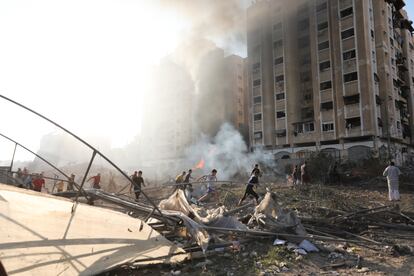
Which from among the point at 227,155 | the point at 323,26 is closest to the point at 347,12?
the point at 323,26

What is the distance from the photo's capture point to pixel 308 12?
37.8m

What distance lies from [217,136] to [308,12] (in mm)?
22778

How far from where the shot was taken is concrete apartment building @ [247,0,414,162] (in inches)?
1235

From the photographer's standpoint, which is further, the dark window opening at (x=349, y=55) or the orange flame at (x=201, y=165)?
the orange flame at (x=201, y=165)

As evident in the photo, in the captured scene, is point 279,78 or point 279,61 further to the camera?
point 279,61

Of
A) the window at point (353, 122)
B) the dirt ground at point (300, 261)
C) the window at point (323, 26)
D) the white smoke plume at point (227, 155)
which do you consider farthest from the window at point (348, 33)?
the dirt ground at point (300, 261)

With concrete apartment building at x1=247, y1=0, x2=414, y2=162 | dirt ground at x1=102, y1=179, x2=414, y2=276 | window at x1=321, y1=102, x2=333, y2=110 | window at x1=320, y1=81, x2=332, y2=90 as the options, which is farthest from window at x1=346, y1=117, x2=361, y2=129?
dirt ground at x1=102, y1=179, x2=414, y2=276

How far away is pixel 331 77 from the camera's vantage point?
111ft

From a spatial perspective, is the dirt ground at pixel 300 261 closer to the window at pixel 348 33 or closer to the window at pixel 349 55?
the window at pixel 349 55

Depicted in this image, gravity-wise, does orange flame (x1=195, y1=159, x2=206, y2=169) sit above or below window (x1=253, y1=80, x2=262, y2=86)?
below

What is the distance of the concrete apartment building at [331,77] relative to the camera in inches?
1235

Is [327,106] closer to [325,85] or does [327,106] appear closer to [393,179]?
[325,85]

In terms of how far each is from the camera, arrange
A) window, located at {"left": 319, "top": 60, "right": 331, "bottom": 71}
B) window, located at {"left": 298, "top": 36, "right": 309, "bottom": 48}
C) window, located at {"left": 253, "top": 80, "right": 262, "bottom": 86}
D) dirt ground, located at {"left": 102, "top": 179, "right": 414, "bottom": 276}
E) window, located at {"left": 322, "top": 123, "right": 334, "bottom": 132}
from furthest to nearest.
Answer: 1. window, located at {"left": 253, "top": 80, "right": 262, "bottom": 86}
2. window, located at {"left": 298, "top": 36, "right": 309, "bottom": 48}
3. window, located at {"left": 319, "top": 60, "right": 331, "bottom": 71}
4. window, located at {"left": 322, "top": 123, "right": 334, "bottom": 132}
5. dirt ground, located at {"left": 102, "top": 179, "right": 414, "bottom": 276}

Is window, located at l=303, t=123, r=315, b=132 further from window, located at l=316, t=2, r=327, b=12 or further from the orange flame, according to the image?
window, located at l=316, t=2, r=327, b=12
